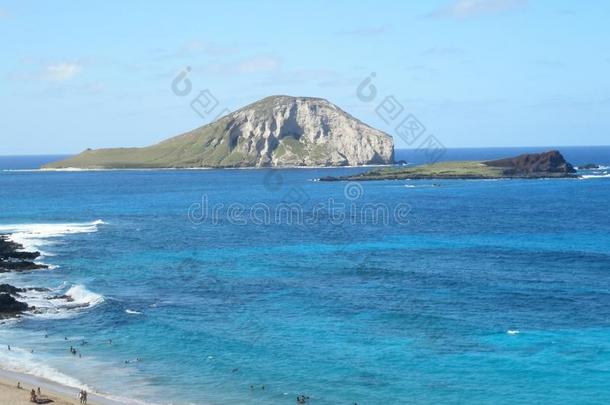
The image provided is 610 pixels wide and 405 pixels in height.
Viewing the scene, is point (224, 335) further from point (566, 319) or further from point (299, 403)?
point (566, 319)

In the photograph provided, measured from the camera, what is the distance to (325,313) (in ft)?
218

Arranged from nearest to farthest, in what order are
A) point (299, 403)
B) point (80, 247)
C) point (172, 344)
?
point (299, 403)
point (172, 344)
point (80, 247)

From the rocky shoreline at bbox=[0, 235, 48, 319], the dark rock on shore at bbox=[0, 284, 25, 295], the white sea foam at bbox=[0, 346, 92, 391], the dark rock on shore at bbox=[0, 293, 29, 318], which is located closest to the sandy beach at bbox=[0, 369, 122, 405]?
the white sea foam at bbox=[0, 346, 92, 391]

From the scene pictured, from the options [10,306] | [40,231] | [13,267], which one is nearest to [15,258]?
[13,267]

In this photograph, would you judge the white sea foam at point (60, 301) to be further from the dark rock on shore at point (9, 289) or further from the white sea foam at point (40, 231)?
the white sea foam at point (40, 231)

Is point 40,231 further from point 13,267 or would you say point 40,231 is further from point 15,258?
point 13,267

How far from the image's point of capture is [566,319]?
204ft

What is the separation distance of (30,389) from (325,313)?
87.3ft

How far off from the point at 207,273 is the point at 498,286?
33050mm

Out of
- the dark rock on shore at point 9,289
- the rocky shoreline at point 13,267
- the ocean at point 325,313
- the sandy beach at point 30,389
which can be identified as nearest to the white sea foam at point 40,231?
the ocean at point 325,313

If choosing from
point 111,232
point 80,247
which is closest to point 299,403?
point 80,247

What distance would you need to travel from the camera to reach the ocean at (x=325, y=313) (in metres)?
49.3

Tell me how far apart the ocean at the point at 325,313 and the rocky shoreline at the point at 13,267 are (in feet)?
6.28

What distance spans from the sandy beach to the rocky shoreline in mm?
17705
